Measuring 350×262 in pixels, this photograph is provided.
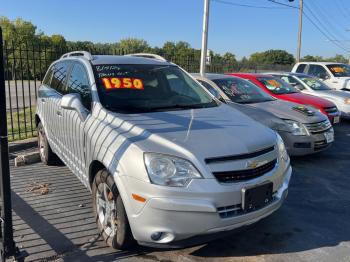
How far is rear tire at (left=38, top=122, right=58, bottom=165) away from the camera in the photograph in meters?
5.78

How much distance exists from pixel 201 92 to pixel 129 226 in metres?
2.17

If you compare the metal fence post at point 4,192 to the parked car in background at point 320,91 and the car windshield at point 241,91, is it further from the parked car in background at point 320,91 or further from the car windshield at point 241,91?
the parked car in background at point 320,91

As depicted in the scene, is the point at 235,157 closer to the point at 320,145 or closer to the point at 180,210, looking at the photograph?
the point at 180,210

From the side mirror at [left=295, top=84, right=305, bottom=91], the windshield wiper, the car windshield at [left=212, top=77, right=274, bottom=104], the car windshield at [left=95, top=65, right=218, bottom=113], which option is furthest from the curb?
the side mirror at [left=295, top=84, right=305, bottom=91]

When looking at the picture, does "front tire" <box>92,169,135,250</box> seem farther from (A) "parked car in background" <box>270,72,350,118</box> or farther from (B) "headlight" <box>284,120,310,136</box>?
(A) "parked car in background" <box>270,72,350,118</box>

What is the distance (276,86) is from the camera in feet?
28.4

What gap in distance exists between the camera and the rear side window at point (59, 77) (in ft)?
16.3

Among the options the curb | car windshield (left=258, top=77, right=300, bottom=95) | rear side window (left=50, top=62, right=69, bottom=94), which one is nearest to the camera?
rear side window (left=50, top=62, right=69, bottom=94)

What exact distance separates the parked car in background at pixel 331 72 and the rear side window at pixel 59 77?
10359 millimetres

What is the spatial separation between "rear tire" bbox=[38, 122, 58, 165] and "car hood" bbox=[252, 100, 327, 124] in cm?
373

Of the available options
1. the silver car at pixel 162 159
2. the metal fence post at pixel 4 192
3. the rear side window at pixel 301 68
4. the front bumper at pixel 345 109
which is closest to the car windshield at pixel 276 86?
the front bumper at pixel 345 109

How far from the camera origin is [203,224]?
2834mm

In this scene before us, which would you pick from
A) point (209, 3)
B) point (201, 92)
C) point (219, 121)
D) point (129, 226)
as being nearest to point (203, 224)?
point (129, 226)

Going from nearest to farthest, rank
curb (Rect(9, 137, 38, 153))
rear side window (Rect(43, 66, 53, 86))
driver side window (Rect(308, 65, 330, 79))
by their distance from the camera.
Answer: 1. rear side window (Rect(43, 66, 53, 86))
2. curb (Rect(9, 137, 38, 153))
3. driver side window (Rect(308, 65, 330, 79))
